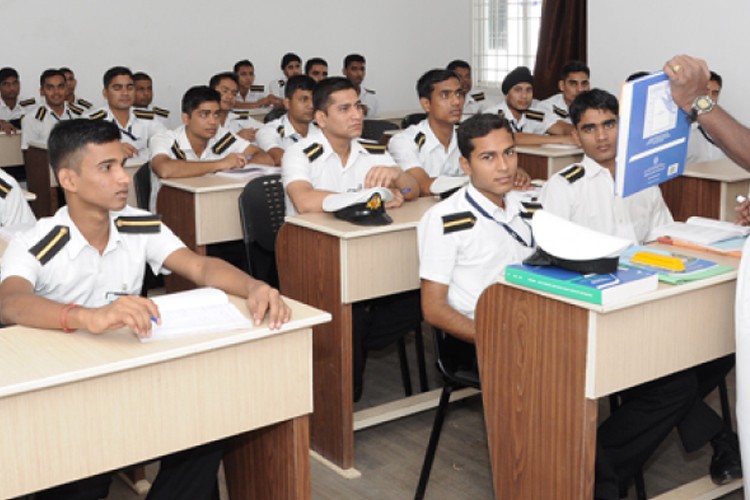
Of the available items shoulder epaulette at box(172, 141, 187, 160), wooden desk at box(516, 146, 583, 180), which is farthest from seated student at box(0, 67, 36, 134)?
wooden desk at box(516, 146, 583, 180)

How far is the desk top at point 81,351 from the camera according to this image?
1.79m

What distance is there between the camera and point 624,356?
2221 mm

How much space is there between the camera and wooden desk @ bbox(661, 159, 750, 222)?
405 centimetres

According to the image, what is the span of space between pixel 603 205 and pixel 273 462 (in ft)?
4.79

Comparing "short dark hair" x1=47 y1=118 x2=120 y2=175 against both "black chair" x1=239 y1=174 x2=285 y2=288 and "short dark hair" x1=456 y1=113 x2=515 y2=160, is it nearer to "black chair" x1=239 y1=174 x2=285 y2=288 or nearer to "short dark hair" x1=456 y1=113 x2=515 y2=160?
"short dark hair" x1=456 y1=113 x2=515 y2=160

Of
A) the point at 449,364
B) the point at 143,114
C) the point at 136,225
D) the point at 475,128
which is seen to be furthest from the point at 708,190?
the point at 143,114

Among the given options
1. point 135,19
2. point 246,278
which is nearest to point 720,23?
point 246,278

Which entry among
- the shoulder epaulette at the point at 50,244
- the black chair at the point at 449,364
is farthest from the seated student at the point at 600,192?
the shoulder epaulette at the point at 50,244

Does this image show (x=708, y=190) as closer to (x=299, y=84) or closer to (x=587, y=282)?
(x=299, y=84)

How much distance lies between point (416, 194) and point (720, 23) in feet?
8.45

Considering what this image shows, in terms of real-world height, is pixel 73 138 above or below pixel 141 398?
above

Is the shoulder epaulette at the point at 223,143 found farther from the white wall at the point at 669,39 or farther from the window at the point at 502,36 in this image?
the window at the point at 502,36

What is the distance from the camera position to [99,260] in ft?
8.00

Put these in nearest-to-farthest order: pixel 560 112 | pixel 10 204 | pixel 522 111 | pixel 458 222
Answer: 1. pixel 458 222
2. pixel 10 204
3. pixel 522 111
4. pixel 560 112
